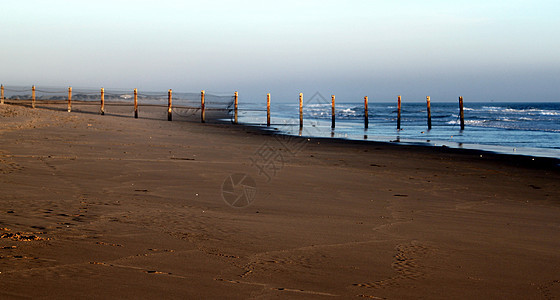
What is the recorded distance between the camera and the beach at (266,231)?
3.33m

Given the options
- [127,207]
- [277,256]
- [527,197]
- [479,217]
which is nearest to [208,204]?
[127,207]

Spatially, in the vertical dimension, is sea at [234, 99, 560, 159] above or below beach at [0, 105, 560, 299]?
above

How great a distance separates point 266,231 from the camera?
15.9 ft

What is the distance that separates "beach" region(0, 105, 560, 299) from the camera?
3328mm

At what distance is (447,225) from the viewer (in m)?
5.48

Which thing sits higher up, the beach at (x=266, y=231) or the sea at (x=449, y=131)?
the sea at (x=449, y=131)

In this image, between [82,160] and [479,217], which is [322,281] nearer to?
[479,217]

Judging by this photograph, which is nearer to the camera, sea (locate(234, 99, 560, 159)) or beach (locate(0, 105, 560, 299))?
beach (locate(0, 105, 560, 299))

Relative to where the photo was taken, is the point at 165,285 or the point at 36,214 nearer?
the point at 165,285

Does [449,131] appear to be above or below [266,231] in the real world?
above

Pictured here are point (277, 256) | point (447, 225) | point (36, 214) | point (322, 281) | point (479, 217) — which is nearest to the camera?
point (322, 281)

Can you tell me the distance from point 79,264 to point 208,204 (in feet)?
8.70

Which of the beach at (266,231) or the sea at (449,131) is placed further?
the sea at (449,131)

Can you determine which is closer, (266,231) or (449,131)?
(266,231)
